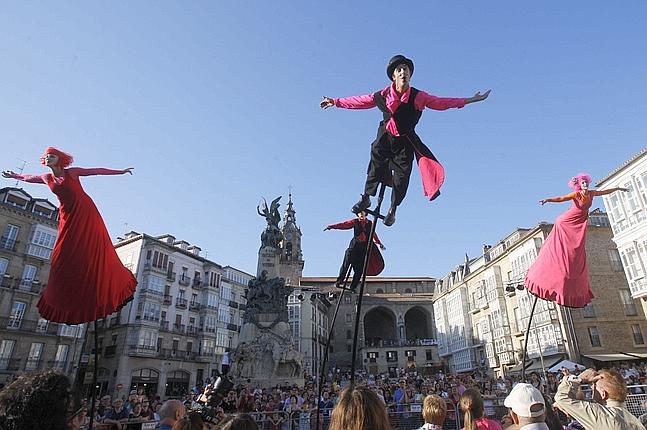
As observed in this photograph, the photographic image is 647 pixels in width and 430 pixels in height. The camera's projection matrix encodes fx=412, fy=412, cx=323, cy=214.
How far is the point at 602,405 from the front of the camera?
3652mm

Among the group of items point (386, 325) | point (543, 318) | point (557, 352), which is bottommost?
point (557, 352)

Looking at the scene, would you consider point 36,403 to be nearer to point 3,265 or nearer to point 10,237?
point 3,265

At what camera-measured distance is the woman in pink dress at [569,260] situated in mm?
8297

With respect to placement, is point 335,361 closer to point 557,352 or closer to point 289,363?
point 557,352

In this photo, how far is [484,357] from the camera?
47656mm

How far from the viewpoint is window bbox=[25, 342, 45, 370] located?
32312 millimetres

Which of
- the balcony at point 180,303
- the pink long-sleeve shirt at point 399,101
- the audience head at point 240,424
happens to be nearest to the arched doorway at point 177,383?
the balcony at point 180,303

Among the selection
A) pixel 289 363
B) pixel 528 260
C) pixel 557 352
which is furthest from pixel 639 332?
pixel 289 363

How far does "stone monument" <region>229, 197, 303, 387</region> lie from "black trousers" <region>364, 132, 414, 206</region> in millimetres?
13250

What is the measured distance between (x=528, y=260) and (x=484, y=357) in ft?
52.1

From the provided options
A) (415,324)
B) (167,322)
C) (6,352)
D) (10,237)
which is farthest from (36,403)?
(415,324)

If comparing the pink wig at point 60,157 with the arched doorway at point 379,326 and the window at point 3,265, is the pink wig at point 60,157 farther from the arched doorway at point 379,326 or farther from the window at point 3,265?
the arched doorway at point 379,326

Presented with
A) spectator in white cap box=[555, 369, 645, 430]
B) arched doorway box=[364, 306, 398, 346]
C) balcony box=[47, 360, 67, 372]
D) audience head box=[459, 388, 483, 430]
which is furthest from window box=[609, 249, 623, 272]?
balcony box=[47, 360, 67, 372]

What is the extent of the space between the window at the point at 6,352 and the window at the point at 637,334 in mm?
48054
